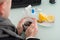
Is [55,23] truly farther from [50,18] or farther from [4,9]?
[4,9]

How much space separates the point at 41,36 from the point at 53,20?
0.21 metres

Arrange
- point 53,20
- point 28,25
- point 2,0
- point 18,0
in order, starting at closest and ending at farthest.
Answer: point 2,0, point 28,25, point 18,0, point 53,20

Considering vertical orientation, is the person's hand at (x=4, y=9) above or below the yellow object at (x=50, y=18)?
above

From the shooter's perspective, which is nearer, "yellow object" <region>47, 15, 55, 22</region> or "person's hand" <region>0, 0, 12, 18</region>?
"person's hand" <region>0, 0, 12, 18</region>

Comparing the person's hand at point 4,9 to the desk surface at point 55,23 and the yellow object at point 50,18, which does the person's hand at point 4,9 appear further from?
the yellow object at point 50,18

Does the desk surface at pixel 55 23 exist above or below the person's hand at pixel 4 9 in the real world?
below

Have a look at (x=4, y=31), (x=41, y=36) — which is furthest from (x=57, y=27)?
(x=4, y=31)

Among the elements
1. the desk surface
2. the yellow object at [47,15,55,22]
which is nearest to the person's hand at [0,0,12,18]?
the desk surface

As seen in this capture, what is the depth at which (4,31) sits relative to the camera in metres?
0.93

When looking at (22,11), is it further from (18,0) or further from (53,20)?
(53,20)

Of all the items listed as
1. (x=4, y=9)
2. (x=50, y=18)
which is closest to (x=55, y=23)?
(x=50, y=18)

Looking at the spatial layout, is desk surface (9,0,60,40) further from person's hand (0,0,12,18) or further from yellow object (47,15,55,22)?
person's hand (0,0,12,18)

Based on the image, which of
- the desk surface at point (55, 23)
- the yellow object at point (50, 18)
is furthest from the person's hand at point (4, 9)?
the yellow object at point (50, 18)

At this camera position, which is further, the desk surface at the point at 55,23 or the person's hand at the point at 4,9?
the desk surface at the point at 55,23
